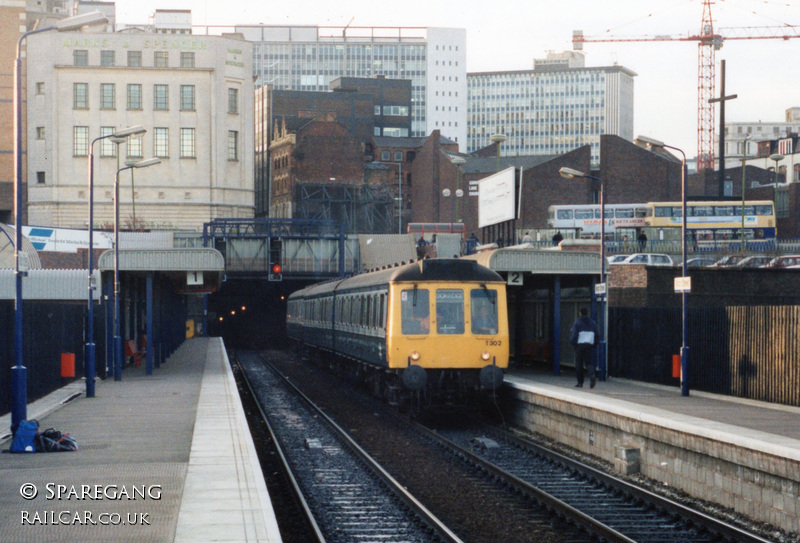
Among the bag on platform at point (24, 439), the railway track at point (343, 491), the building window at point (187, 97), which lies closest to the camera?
the railway track at point (343, 491)

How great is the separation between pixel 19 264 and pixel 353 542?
7878 mm

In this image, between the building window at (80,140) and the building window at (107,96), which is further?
the building window at (107,96)

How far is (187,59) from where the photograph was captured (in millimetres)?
86938

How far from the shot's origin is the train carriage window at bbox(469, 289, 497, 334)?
2253cm

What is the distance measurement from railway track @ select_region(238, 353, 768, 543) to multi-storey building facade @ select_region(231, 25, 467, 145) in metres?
171

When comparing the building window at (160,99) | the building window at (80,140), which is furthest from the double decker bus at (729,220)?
the building window at (80,140)

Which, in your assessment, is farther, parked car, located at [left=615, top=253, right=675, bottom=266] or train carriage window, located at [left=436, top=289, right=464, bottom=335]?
parked car, located at [left=615, top=253, right=675, bottom=266]

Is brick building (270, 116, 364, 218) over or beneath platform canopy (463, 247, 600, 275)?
over

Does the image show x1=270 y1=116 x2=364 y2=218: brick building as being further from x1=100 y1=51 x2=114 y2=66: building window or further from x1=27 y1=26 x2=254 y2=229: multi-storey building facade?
x1=100 y1=51 x2=114 y2=66: building window

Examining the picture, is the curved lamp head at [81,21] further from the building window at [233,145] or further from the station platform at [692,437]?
the building window at [233,145]

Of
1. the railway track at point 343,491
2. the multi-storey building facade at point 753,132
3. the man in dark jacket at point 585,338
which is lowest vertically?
the railway track at point 343,491

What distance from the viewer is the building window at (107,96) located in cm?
8606

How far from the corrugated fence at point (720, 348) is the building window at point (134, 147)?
61.1 metres

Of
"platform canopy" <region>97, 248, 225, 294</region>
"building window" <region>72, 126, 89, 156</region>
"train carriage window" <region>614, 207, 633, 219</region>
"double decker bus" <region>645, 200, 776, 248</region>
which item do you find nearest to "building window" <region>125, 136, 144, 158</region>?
"building window" <region>72, 126, 89, 156</region>
